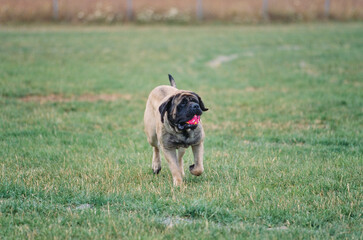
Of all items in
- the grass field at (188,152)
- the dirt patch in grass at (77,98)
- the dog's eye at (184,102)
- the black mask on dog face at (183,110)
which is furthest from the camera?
the dirt patch in grass at (77,98)

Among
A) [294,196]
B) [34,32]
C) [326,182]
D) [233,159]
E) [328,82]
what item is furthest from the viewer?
[34,32]

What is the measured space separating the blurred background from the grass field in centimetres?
1394

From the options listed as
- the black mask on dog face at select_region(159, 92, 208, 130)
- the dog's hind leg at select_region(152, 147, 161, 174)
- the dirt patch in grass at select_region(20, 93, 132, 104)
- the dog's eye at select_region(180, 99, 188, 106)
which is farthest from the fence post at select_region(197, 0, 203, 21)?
the dog's eye at select_region(180, 99, 188, 106)

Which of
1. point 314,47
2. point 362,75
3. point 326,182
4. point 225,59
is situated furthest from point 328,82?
point 326,182

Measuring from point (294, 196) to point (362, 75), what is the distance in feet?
38.5

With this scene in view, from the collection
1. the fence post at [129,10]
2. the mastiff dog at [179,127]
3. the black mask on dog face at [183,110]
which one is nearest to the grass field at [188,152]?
the mastiff dog at [179,127]

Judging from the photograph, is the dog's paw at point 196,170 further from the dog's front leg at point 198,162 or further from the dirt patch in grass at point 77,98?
the dirt patch in grass at point 77,98

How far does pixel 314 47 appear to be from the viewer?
23.1m

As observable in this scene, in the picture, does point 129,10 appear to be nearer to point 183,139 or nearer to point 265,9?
point 265,9

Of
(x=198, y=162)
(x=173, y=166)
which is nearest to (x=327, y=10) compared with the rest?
(x=198, y=162)

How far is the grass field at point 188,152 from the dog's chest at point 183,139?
1.96 feet

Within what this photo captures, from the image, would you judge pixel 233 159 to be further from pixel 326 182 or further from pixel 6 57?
pixel 6 57

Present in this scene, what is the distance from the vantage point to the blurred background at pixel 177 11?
34.7 m

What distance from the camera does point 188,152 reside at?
873 centimetres
